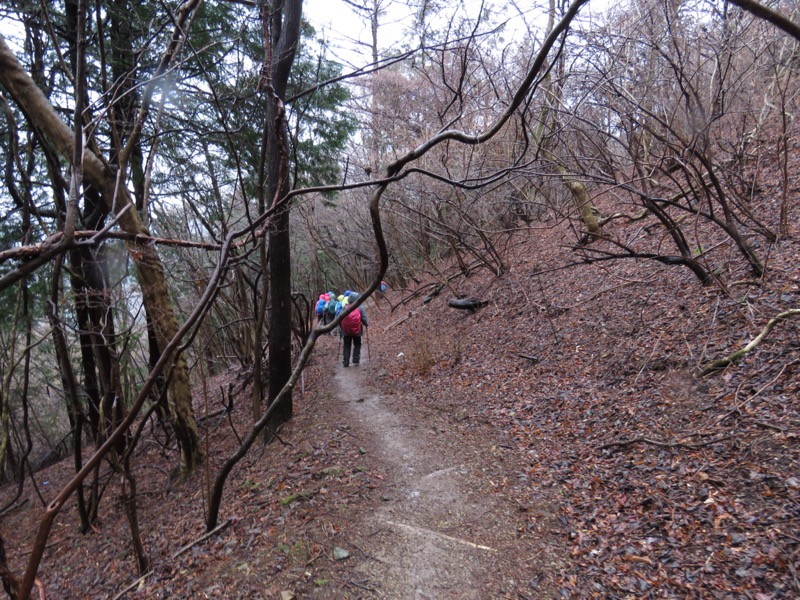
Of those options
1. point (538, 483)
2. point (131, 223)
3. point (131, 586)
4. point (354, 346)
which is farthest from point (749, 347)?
point (354, 346)

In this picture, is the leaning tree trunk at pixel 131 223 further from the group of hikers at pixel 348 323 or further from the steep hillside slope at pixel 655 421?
the group of hikers at pixel 348 323

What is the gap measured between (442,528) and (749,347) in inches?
135

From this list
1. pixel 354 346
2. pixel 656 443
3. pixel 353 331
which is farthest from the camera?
pixel 354 346

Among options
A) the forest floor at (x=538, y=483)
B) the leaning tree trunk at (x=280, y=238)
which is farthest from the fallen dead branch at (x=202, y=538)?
the leaning tree trunk at (x=280, y=238)

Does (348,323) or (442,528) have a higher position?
(348,323)

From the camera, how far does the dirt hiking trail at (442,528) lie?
10.7 ft

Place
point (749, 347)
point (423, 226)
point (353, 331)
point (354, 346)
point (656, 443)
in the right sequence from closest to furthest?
point (656, 443) < point (749, 347) < point (353, 331) < point (354, 346) < point (423, 226)

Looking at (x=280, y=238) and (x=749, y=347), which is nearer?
(x=749, y=347)

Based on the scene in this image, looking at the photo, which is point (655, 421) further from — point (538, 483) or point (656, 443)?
point (538, 483)

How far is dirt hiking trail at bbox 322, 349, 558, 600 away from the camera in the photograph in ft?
10.7

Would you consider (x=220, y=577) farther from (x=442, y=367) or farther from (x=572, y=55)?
(x=572, y=55)

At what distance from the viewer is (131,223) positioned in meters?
4.94

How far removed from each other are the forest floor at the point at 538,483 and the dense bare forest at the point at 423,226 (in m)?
0.04

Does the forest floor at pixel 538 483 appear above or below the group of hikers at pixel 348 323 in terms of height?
below
